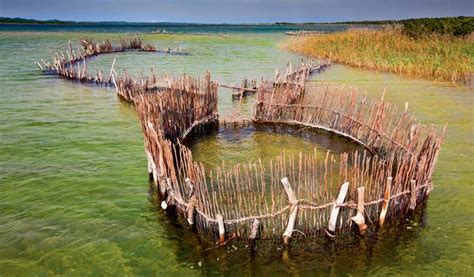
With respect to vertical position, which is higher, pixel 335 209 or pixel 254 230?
pixel 335 209

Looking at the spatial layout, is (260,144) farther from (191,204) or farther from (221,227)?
(221,227)

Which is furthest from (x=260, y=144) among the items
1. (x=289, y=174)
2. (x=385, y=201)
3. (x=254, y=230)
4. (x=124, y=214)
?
(x=254, y=230)

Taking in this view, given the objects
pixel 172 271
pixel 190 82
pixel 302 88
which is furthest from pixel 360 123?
pixel 172 271

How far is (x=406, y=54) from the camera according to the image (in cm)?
2023

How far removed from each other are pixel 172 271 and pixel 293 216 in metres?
1.59

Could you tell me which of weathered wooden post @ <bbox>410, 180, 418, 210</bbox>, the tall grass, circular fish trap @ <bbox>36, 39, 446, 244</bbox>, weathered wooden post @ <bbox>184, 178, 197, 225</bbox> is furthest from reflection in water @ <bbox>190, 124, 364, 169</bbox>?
the tall grass

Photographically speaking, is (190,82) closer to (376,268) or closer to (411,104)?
(376,268)

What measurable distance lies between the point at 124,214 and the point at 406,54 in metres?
18.1

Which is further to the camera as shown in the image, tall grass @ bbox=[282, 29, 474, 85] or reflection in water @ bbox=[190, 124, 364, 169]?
tall grass @ bbox=[282, 29, 474, 85]

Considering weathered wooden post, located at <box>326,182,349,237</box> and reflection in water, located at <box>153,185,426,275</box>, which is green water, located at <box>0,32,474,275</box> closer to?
reflection in water, located at <box>153,185,426,275</box>

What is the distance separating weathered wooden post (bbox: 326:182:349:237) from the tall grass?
1373 cm

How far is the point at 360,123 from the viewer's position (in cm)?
887

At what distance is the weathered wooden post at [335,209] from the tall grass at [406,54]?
13.7 metres

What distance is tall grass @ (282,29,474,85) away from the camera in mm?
17688
